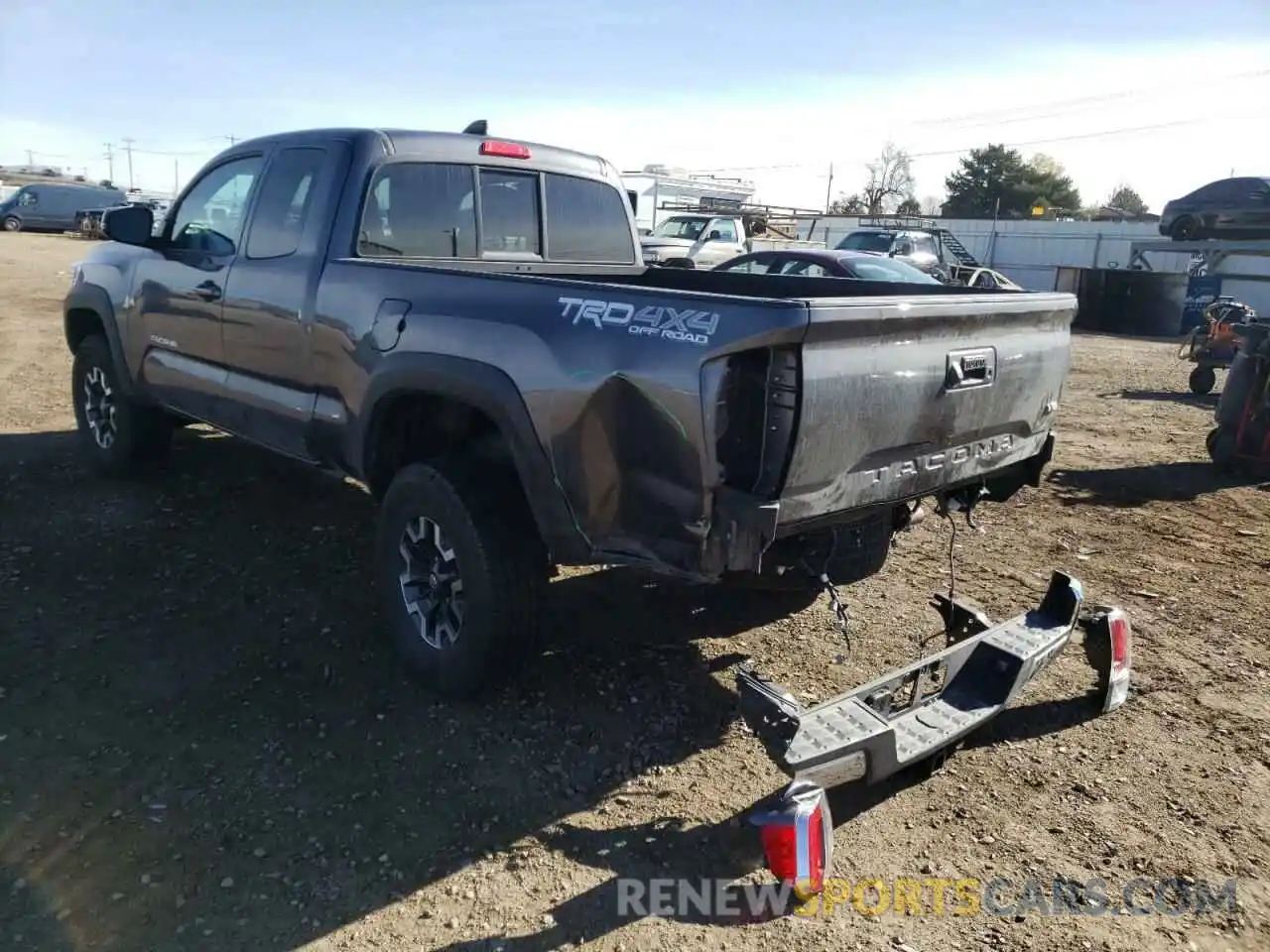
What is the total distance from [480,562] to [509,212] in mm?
2007

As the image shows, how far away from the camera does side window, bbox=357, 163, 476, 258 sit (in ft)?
13.4

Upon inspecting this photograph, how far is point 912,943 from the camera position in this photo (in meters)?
2.61

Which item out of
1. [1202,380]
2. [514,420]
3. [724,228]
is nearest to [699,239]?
[724,228]

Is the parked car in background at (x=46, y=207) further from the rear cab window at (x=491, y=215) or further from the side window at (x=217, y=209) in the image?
the rear cab window at (x=491, y=215)

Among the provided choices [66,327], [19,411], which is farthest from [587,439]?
[19,411]

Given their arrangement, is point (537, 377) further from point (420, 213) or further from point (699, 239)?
point (699, 239)

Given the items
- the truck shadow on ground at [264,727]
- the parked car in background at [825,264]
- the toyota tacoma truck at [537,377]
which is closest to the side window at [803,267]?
the parked car in background at [825,264]

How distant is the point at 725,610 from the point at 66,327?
15.5 ft

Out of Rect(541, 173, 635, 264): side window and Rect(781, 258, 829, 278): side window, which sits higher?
Rect(541, 173, 635, 264): side window

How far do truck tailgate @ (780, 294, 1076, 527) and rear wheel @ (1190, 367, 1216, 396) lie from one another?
9.71 metres

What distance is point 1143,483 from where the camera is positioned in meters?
7.46

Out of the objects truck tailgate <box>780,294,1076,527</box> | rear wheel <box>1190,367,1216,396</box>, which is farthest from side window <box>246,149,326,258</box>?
rear wheel <box>1190,367,1216,396</box>

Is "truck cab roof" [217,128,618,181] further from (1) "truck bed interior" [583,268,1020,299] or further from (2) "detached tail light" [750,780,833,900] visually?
(2) "detached tail light" [750,780,833,900]

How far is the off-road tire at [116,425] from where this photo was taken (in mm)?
5824
